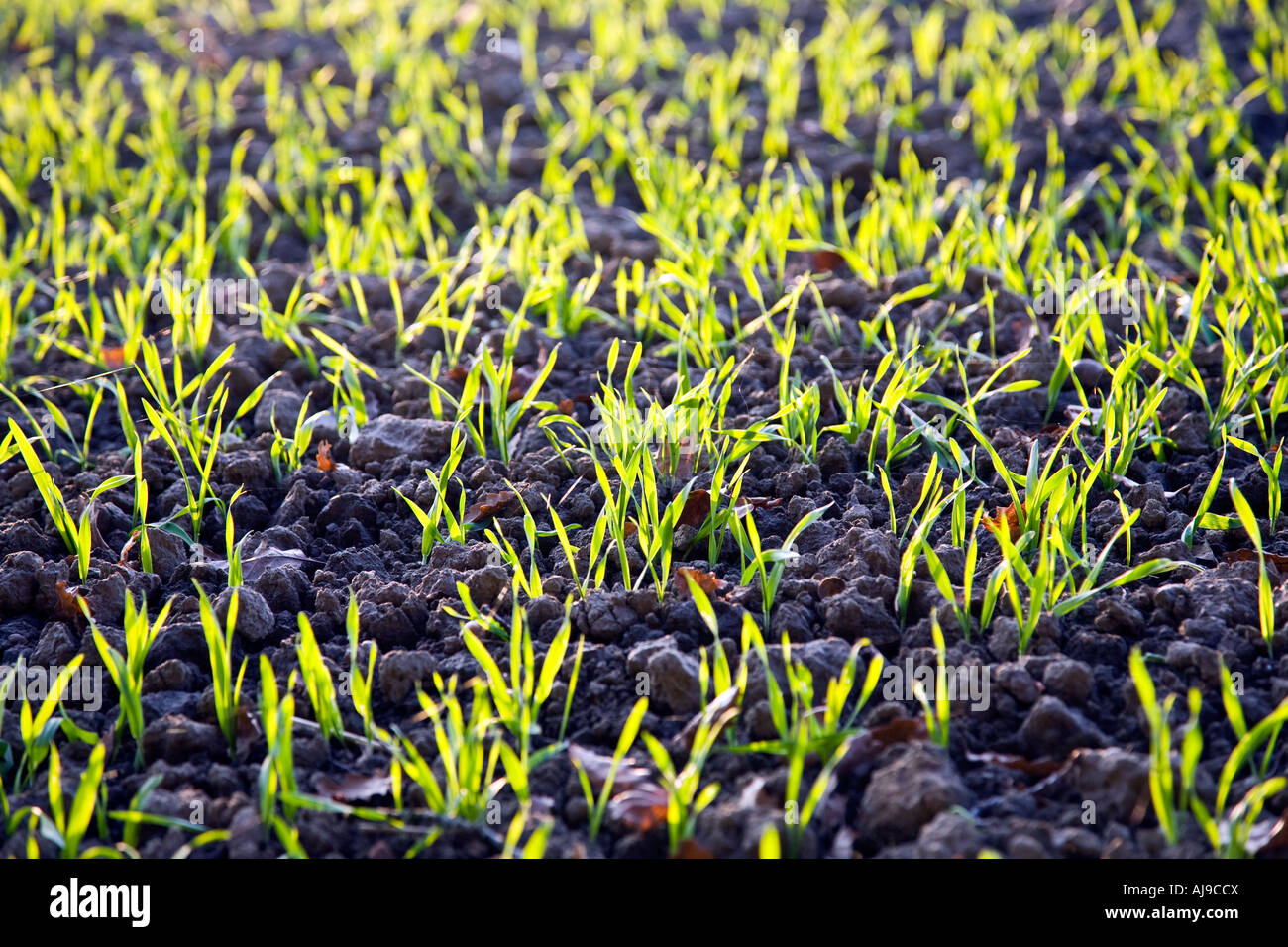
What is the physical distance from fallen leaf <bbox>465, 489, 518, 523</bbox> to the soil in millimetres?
21

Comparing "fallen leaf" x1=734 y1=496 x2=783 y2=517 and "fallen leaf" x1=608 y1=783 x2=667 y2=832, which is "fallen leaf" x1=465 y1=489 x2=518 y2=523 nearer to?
"fallen leaf" x1=734 y1=496 x2=783 y2=517

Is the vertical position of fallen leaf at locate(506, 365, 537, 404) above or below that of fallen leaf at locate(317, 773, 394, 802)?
above

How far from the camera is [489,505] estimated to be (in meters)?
2.29

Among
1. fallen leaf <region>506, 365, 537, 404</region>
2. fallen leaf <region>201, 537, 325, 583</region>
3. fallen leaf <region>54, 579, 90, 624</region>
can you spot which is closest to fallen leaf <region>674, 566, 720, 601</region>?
fallen leaf <region>201, 537, 325, 583</region>

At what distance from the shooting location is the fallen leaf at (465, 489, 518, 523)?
7.53 ft

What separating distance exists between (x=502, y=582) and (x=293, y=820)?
0.58 metres

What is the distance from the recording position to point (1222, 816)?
5.07 ft

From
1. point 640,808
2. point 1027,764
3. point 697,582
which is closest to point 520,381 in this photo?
point 697,582

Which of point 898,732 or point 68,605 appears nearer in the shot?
point 898,732

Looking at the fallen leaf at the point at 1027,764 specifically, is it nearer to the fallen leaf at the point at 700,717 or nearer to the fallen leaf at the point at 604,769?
the fallen leaf at the point at 700,717

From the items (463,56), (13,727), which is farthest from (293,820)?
(463,56)

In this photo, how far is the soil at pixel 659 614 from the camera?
1594 millimetres

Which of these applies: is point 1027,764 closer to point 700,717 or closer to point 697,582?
point 700,717

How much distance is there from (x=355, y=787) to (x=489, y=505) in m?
0.74
